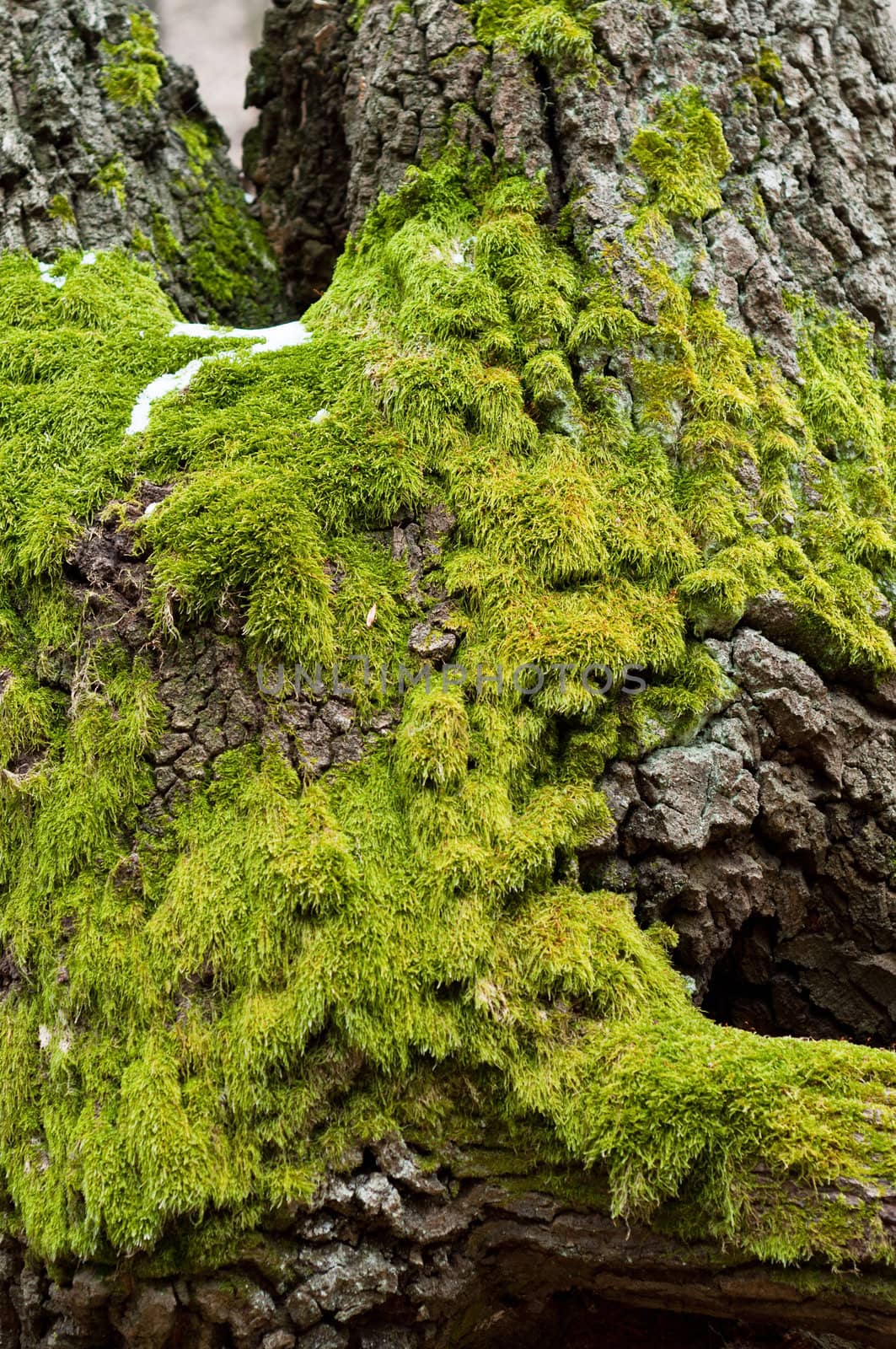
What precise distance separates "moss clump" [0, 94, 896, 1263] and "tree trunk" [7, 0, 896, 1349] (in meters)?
0.02

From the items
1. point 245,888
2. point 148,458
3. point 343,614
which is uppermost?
point 148,458

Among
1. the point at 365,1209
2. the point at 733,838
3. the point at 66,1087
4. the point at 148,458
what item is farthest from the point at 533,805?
the point at 148,458

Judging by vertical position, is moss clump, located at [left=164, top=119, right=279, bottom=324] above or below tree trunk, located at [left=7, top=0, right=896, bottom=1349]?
above

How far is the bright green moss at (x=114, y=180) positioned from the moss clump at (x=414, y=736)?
111 centimetres

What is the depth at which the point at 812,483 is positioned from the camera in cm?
472

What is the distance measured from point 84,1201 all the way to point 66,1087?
1.28 feet

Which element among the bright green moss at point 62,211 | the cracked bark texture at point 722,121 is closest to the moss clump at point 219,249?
the bright green moss at point 62,211

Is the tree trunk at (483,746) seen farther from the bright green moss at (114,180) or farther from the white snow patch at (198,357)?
the bright green moss at (114,180)

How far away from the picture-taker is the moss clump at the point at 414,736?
3.07 metres

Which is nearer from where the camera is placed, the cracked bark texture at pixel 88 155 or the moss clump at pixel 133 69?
the cracked bark texture at pixel 88 155

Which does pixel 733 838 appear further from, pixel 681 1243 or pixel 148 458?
pixel 148 458

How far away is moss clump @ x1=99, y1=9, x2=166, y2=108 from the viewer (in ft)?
21.0

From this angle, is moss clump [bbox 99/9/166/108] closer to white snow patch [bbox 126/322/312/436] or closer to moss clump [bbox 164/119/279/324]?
moss clump [bbox 164/119/279/324]

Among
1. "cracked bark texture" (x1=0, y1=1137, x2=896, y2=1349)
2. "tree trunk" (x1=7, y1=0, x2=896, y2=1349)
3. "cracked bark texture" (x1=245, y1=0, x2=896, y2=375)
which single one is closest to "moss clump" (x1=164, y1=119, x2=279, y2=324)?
"tree trunk" (x1=7, y1=0, x2=896, y2=1349)
